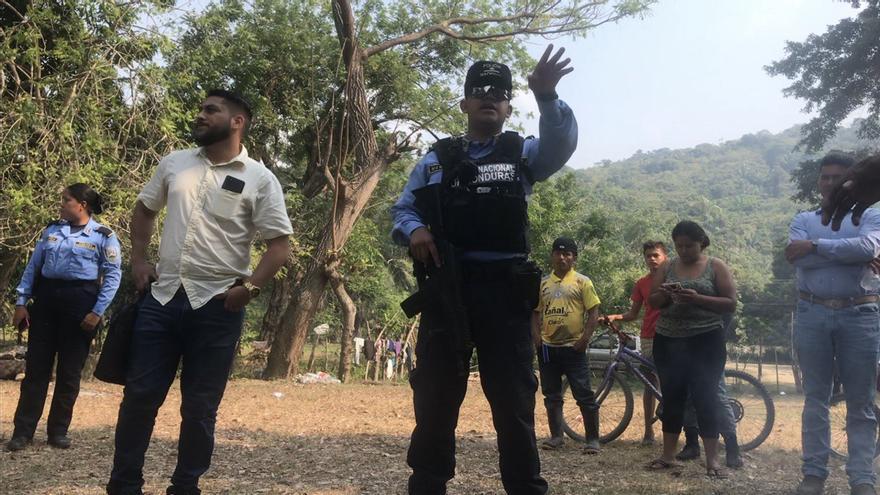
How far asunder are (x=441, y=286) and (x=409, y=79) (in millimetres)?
13587

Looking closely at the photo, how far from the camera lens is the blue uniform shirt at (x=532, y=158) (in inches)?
102

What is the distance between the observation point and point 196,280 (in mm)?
2941

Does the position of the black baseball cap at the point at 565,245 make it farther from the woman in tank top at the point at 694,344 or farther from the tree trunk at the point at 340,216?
the tree trunk at the point at 340,216

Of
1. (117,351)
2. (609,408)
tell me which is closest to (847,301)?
(609,408)

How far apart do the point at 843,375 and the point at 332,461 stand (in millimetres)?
3528

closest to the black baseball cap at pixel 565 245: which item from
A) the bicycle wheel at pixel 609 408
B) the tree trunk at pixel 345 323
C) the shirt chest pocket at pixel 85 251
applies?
the bicycle wheel at pixel 609 408

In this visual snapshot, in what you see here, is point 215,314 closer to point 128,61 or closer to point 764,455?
point 764,455

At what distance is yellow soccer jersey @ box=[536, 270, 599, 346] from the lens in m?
5.84

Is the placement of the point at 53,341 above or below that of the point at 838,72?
below

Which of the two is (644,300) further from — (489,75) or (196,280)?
(196,280)

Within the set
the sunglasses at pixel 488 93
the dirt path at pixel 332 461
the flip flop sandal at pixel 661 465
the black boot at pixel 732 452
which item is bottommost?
the dirt path at pixel 332 461

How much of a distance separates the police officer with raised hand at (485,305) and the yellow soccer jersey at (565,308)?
126 inches

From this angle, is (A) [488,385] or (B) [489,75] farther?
(B) [489,75]

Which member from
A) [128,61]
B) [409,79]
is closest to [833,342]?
[128,61]
